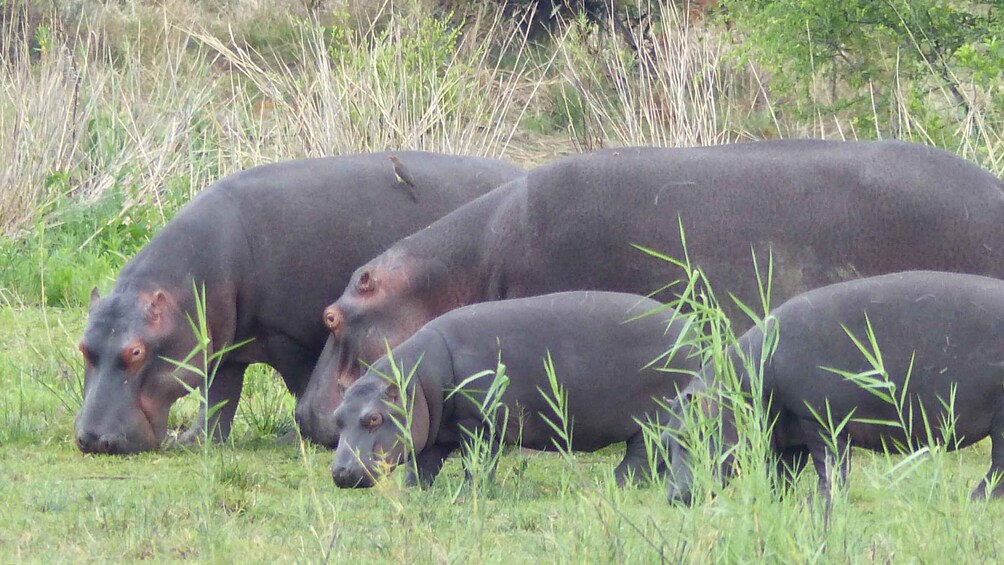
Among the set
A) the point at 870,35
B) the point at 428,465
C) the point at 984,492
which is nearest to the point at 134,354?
the point at 428,465

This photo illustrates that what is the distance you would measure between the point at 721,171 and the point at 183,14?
12445mm

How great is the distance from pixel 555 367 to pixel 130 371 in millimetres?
1548

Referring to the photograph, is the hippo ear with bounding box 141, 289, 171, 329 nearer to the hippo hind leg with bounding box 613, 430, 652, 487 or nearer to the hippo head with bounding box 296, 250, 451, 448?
the hippo head with bounding box 296, 250, 451, 448

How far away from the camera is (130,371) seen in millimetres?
4961

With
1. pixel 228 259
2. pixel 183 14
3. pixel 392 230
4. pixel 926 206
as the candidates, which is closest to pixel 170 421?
pixel 228 259

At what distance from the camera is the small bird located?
5566mm

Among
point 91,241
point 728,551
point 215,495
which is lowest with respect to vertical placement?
point 91,241

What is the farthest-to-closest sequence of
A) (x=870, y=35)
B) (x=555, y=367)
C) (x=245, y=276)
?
(x=870, y=35) < (x=245, y=276) < (x=555, y=367)

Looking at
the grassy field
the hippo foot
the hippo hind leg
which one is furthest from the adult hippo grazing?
the hippo foot

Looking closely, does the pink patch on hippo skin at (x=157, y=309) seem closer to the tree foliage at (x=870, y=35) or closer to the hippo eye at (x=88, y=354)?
the hippo eye at (x=88, y=354)

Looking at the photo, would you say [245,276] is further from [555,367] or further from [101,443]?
[555,367]

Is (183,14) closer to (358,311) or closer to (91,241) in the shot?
(91,241)

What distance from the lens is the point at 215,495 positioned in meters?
3.82

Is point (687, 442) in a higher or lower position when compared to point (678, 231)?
lower
